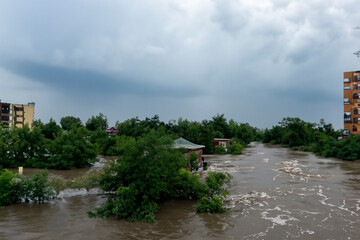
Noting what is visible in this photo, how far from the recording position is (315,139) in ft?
208

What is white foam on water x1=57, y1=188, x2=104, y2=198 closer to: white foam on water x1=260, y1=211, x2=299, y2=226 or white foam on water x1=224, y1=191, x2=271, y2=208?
white foam on water x1=224, y1=191, x2=271, y2=208

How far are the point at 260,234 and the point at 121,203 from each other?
6.38 m

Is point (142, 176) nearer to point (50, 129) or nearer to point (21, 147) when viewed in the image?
point (21, 147)

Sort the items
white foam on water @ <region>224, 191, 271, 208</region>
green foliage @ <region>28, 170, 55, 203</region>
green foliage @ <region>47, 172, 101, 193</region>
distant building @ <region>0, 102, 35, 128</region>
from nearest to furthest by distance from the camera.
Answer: green foliage @ <region>28, 170, 55, 203</region> < white foam on water @ <region>224, 191, 271, 208</region> < green foliage @ <region>47, 172, 101, 193</region> < distant building @ <region>0, 102, 35, 128</region>

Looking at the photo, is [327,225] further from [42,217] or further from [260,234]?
[42,217]

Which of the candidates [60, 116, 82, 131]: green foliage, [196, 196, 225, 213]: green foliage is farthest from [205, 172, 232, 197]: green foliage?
[60, 116, 82, 131]: green foliage

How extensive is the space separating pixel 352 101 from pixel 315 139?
552 inches

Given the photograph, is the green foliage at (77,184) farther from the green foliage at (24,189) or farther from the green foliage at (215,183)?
the green foliage at (215,183)

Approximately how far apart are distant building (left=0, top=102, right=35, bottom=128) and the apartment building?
71346mm

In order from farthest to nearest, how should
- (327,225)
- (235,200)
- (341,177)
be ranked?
(341,177) → (235,200) → (327,225)

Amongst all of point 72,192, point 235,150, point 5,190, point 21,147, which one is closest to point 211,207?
point 72,192

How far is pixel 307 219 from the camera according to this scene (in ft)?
43.2

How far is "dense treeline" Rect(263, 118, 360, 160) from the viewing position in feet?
127

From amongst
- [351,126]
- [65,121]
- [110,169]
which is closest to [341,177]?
[110,169]
